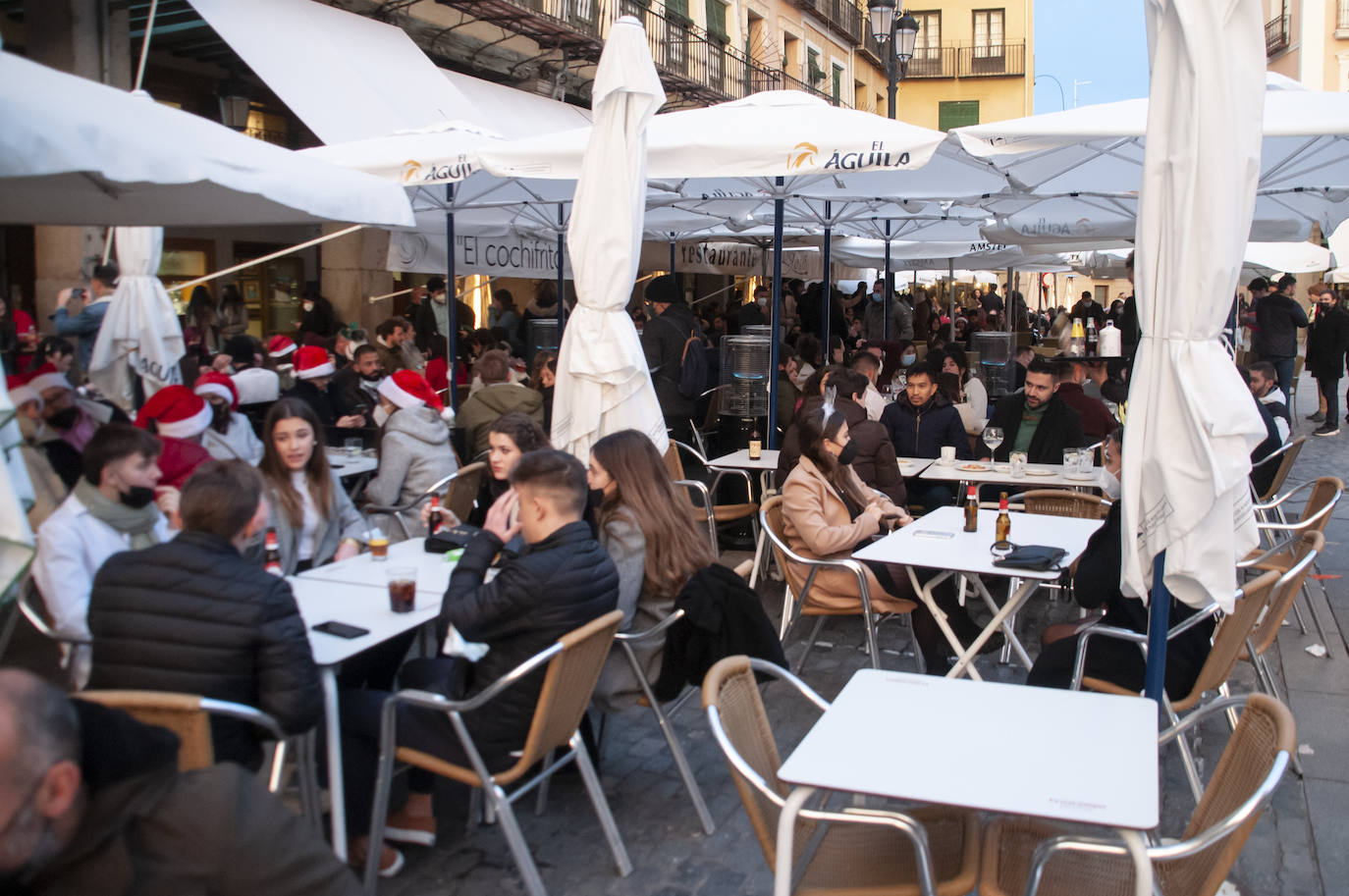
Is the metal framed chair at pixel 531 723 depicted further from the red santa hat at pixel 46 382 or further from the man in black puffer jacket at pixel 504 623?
the red santa hat at pixel 46 382

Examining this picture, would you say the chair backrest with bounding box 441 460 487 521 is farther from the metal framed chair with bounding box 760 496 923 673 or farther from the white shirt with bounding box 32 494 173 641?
the white shirt with bounding box 32 494 173 641

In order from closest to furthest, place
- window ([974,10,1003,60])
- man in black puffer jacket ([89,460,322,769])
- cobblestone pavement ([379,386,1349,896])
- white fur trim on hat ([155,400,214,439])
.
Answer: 1. man in black puffer jacket ([89,460,322,769])
2. cobblestone pavement ([379,386,1349,896])
3. white fur trim on hat ([155,400,214,439])
4. window ([974,10,1003,60])

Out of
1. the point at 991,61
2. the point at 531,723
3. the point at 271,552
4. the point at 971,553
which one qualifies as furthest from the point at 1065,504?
the point at 991,61

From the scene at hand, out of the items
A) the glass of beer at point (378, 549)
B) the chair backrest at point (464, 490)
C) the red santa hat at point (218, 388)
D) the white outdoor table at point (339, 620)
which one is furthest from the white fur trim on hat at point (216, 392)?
the white outdoor table at point (339, 620)

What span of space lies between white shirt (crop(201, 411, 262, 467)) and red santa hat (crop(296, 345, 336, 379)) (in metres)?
1.45

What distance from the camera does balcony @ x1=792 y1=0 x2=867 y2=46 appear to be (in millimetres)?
30545

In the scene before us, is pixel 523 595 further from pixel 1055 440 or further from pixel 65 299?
pixel 65 299

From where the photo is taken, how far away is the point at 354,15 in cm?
1360

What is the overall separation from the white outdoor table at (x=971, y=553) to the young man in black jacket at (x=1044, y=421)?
1.95 m

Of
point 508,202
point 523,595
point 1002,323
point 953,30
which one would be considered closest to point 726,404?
point 508,202

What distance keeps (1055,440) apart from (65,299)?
799 cm

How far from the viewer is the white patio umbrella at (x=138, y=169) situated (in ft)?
11.5

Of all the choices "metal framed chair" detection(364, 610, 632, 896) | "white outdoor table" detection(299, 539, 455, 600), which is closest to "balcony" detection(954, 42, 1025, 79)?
"white outdoor table" detection(299, 539, 455, 600)

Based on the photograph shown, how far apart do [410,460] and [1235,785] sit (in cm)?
451
